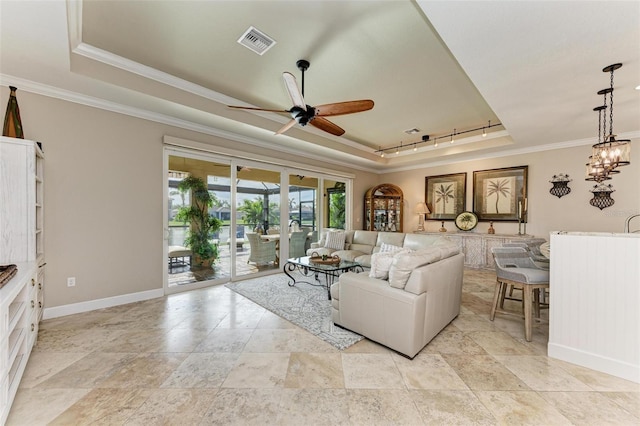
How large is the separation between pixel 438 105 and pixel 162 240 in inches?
191

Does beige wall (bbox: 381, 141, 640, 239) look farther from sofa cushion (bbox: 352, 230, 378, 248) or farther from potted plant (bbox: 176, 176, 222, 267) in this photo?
potted plant (bbox: 176, 176, 222, 267)

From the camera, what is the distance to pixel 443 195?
648 centimetres

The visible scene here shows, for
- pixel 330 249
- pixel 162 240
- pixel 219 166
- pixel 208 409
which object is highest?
pixel 219 166

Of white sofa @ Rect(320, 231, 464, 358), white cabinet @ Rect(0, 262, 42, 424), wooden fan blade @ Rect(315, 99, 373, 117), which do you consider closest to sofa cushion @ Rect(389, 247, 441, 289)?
white sofa @ Rect(320, 231, 464, 358)

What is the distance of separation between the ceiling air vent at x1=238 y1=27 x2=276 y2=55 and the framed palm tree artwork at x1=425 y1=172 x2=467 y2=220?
543cm

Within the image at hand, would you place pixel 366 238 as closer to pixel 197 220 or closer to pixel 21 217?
pixel 197 220

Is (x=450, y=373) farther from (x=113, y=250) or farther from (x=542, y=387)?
(x=113, y=250)

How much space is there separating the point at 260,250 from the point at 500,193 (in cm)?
541

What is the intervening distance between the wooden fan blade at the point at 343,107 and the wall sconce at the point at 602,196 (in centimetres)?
490

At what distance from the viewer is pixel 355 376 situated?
202cm

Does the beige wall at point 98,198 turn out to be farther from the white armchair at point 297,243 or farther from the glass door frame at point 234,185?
the white armchair at point 297,243

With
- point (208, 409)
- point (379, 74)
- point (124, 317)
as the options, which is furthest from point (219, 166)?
point (208, 409)

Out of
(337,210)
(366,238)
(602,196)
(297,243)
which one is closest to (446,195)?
(366,238)

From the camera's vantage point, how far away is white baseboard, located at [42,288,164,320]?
120 inches
